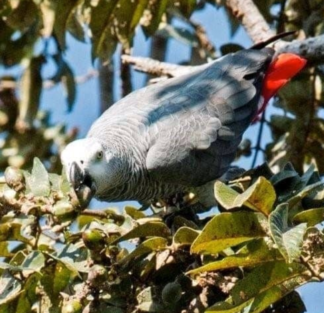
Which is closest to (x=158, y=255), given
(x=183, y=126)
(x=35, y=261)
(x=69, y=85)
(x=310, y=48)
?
(x=35, y=261)

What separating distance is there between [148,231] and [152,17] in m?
1.37

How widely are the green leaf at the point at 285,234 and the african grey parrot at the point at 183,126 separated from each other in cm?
96

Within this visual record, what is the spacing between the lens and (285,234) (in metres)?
1.92

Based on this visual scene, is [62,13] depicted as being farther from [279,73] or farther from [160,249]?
[160,249]

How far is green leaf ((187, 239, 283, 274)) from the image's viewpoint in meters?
2.05

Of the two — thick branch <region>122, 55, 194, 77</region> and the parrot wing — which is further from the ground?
thick branch <region>122, 55, 194, 77</region>

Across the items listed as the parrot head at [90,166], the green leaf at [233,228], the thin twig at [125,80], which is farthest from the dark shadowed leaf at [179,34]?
the green leaf at [233,228]

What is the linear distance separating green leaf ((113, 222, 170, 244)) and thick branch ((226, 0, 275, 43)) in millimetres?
1288

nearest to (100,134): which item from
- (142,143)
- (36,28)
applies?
(142,143)

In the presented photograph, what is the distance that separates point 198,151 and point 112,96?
139 centimetres

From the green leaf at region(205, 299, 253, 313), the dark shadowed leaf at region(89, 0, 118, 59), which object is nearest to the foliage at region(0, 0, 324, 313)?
the green leaf at region(205, 299, 253, 313)

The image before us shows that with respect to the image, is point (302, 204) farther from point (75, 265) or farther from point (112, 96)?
point (112, 96)

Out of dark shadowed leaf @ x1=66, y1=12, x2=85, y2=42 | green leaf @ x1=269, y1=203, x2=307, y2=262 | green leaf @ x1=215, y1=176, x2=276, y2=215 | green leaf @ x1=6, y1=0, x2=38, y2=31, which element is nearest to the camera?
green leaf @ x1=269, y1=203, x2=307, y2=262

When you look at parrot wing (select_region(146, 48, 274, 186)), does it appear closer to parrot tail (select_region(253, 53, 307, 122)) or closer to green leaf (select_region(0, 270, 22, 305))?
parrot tail (select_region(253, 53, 307, 122))
